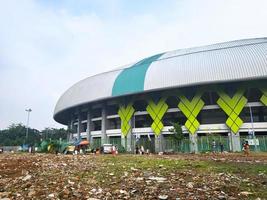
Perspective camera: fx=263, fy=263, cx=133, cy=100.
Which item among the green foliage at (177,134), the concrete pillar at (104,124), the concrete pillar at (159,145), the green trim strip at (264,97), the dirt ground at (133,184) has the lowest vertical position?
the dirt ground at (133,184)

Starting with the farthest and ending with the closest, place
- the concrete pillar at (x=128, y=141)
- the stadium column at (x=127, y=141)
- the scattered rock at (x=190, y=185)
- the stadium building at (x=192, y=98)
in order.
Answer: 1. the stadium column at (x=127, y=141)
2. the concrete pillar at (x=128, y=141)
3. the stadium building at (x=192, y=98)
4. the scattered rock at (x=190, y=185)

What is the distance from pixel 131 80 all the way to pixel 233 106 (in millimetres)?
15667

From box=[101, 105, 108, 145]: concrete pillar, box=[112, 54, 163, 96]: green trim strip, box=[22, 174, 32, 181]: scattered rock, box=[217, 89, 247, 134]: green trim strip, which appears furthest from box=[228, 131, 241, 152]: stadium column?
box=[22, 174, 32, 181]: scattered rock

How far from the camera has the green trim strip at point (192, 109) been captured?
37.8m

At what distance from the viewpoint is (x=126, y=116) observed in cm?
4472

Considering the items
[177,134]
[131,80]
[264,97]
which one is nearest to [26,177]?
[177,134]

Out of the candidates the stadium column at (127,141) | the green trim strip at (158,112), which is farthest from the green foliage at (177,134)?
the stadium column at (127,141)

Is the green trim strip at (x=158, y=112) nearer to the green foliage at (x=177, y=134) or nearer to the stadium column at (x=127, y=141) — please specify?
the green foliage at (x=177, y=134)

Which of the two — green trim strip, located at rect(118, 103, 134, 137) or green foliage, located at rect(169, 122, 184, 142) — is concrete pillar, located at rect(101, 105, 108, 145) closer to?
green trim strip, located at rect(118, 103, 134, 137)

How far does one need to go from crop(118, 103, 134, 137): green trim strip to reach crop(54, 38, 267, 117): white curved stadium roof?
3.76 m

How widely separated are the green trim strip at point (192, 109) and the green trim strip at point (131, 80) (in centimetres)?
674

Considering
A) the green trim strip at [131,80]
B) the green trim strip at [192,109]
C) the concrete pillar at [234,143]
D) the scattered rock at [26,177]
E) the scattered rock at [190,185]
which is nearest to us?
the scattered rock at [190,185]

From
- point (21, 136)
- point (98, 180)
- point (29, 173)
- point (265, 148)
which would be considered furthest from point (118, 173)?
point (21, 136)

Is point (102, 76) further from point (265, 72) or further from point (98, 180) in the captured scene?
point (98, 180)
